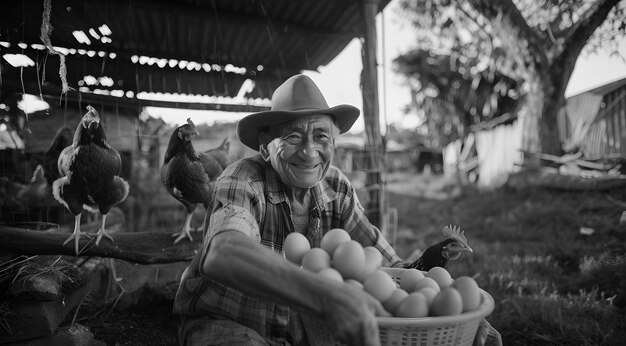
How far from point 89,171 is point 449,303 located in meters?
2.25

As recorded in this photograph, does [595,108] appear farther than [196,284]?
Yes

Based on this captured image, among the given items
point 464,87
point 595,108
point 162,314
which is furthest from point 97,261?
point 464,87

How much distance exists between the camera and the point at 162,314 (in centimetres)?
315

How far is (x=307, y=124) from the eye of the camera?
201 cm

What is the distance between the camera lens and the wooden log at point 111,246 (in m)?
2.41

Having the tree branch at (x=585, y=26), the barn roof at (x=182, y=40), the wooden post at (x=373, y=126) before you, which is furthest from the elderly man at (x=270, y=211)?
the tree branch at (x=585, y=26)

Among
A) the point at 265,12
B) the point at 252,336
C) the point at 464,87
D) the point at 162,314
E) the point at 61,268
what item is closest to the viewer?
the point at 252,336

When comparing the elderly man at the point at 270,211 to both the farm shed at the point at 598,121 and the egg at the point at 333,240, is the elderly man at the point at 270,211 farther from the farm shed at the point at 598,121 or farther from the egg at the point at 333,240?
the farm shed at the point at 598,121

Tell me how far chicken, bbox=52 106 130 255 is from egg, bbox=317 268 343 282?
1820 millimetres

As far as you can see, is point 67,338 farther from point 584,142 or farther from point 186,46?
point 584,142

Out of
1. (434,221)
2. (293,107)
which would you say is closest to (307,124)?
(293,107)

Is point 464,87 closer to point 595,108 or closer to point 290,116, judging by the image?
point 595,108

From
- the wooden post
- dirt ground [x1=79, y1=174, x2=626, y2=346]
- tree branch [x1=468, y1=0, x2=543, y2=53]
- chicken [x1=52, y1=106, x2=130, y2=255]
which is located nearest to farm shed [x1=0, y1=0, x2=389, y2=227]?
the wooden post

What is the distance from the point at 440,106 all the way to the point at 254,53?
1547 centimetres
